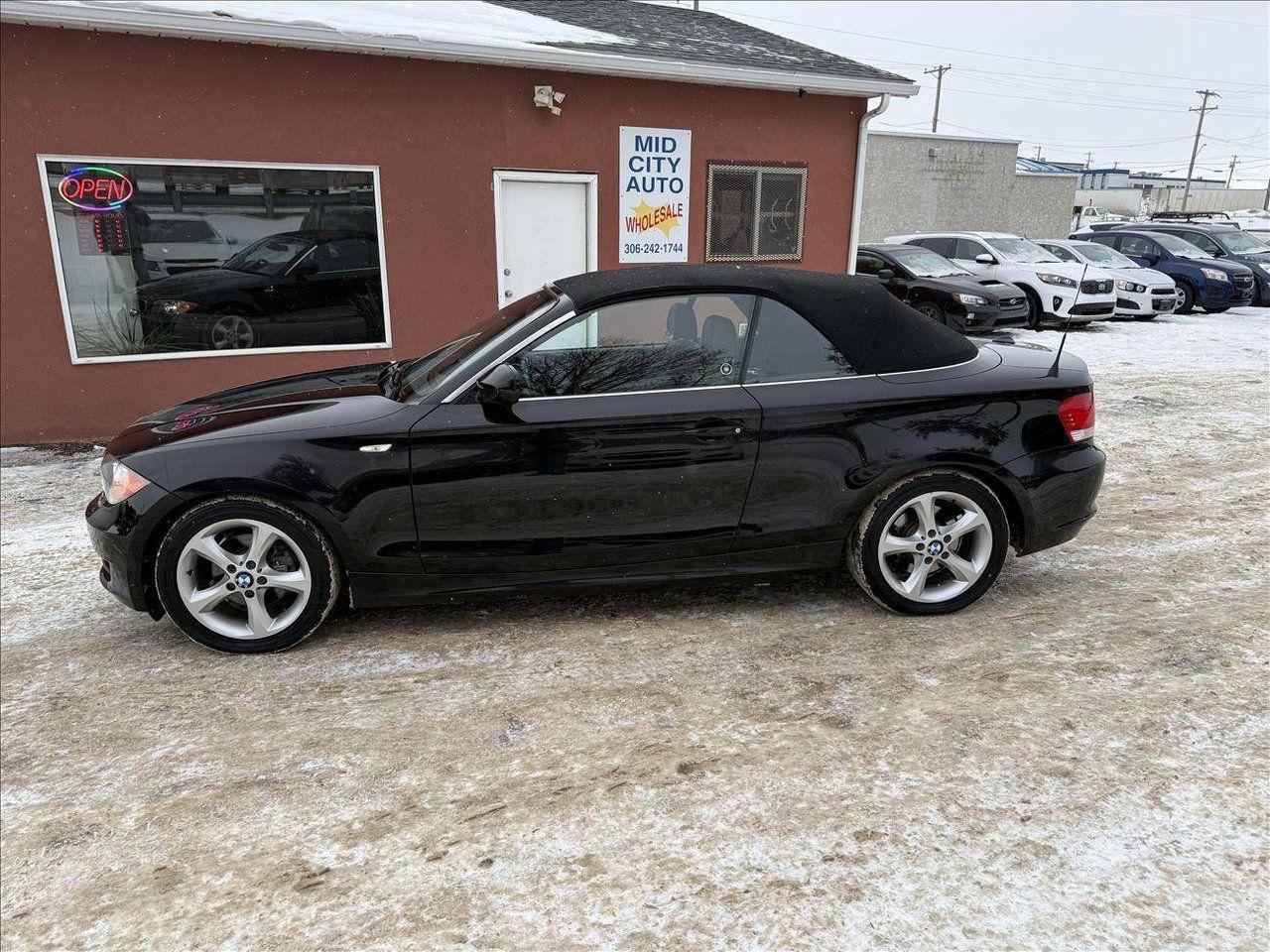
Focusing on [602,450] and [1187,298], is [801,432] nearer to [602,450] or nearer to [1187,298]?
[602,450]

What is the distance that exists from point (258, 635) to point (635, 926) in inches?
88.6

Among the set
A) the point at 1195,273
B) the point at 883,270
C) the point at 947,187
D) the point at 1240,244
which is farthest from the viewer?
the point at 947,187

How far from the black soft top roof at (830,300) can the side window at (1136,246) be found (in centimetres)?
1696

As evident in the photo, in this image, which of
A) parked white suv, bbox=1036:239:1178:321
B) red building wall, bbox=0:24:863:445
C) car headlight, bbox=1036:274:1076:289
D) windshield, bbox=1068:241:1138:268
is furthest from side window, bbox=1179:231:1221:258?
red building wall, bbox=0:24:863:445

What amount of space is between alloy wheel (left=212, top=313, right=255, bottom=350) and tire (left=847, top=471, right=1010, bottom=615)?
645 centimetres

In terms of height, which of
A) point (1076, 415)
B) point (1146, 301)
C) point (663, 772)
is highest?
point (1076, 415)

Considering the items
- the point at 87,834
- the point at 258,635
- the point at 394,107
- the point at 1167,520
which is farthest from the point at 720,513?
the point at 394,107

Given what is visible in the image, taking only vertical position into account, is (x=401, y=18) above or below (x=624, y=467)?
above

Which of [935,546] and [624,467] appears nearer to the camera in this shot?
[624,467]

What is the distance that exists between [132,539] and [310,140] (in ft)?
18.2

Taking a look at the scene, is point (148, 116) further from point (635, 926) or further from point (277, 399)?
point (635, 926)

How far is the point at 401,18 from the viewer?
870cm

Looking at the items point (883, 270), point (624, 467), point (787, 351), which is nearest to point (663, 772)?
point (624, 467)

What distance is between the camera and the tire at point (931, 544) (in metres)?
3.88
